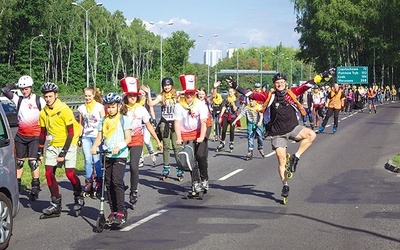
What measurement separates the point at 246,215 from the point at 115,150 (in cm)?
221

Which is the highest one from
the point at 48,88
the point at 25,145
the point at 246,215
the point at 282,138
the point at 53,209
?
the point at 48,88

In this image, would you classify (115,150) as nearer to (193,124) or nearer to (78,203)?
(78,203)

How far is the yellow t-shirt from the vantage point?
9188 mm

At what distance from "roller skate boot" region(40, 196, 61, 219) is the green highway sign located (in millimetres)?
69525

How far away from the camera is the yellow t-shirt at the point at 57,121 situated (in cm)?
919

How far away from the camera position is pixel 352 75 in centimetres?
7625

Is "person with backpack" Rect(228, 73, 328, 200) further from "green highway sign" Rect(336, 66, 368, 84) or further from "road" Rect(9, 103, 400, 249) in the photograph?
"green highway sign" Rect(336, 66, 368, 84)

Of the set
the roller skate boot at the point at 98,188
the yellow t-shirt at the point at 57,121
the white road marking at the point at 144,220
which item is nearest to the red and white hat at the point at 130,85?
the yellow t-shirt at the point at 57,121

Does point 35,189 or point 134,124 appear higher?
point 134,124

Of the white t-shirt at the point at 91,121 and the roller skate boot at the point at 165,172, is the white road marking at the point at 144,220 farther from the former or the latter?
the roller skate boot at the point at 165,172

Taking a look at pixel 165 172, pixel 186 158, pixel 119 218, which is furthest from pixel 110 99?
pixel 165 172

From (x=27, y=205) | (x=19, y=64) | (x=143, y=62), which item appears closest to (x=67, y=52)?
(x=19, y=64)

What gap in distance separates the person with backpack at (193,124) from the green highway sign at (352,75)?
6726cm

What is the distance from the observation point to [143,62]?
125375 mm
